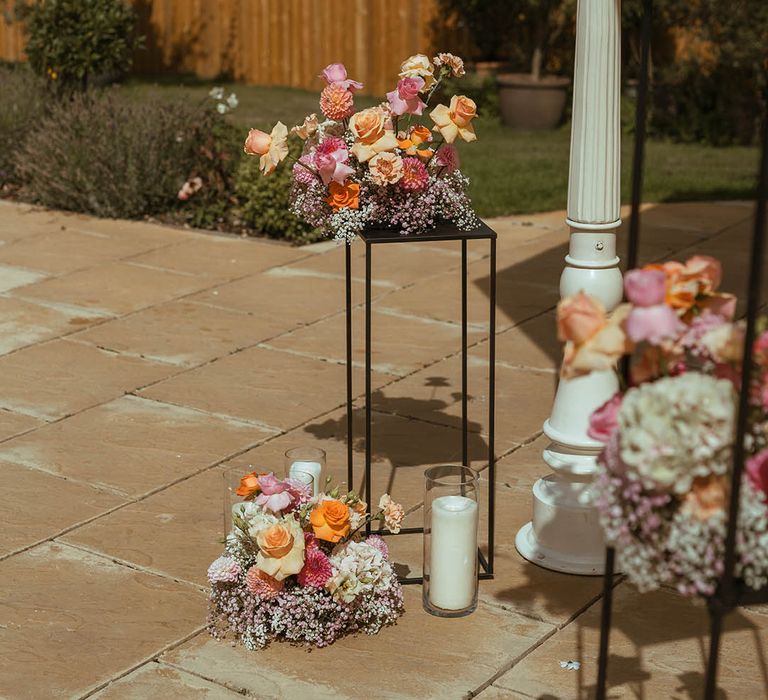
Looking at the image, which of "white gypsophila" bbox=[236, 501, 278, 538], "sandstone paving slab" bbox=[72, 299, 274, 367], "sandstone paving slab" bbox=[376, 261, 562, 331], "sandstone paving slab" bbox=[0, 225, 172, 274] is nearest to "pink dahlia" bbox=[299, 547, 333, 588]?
"white gypsophila" bbox=[236, 501, 278, 538]

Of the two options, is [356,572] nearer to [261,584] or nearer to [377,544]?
[377,544]

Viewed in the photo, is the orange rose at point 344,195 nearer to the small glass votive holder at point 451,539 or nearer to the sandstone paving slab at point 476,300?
the small glass votive holder at point 451,539

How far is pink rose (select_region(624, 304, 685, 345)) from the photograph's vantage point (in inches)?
84.1

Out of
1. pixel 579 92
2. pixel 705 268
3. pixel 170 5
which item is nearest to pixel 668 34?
pixel 170 5

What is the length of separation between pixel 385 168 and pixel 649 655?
1.61 m

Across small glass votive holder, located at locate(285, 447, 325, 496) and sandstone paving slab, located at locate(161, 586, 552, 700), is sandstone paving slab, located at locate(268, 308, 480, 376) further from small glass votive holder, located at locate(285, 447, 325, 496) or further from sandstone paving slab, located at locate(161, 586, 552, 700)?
sandstone paving slab, located at locate(161, 586, 552, 700)

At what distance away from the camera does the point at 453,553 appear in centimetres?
392

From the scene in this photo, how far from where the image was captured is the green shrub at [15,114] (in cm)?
1025

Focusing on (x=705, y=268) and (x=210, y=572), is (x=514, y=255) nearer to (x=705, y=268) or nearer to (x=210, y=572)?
(x=210, y=572)

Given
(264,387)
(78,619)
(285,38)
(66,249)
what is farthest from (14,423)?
(285,38)

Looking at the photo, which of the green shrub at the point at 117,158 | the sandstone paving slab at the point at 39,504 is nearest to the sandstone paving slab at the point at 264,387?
the sandstone paving slab at the point at 39,504

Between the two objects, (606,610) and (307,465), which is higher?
(606,610)

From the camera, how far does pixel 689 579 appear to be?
7.41 ft

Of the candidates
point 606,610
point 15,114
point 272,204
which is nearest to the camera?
point 606,610
